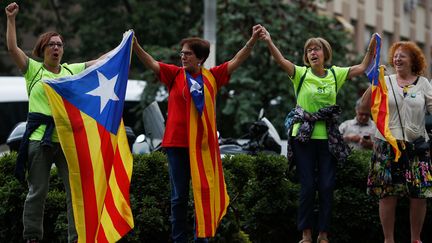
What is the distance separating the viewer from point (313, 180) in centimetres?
895

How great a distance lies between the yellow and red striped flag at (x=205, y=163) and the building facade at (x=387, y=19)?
3044cm

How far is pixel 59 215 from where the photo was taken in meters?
8.73

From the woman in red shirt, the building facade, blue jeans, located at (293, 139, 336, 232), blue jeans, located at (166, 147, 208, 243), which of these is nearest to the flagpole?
blue jeans, located at (293, 139, 336, 232)

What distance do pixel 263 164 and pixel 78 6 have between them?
78.2 feet

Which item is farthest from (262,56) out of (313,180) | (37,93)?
(37,93)

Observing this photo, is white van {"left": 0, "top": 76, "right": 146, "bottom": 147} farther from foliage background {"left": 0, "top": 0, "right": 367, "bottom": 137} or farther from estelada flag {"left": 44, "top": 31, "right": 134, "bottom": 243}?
estelada flag {"left": 44, "top": 31, "right": 134, "bottom": 243}

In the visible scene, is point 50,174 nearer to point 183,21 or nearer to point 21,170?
point 21,170

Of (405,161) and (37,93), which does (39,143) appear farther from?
(405,161)

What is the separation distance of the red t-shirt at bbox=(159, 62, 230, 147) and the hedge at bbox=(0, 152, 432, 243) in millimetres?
798

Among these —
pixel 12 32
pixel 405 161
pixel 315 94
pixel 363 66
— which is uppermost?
pixel 12 32

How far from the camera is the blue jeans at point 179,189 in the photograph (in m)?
8.24

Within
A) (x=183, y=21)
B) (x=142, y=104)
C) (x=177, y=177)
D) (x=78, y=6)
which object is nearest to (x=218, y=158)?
(x=177, y=177)

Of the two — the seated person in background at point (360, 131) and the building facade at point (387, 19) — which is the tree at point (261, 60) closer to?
the seated person in background at point (360, 131)

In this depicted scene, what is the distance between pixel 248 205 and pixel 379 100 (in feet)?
5.46
